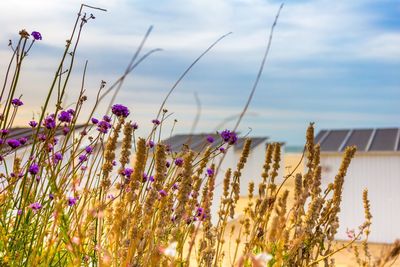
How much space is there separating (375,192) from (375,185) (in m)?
0.16

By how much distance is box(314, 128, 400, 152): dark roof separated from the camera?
1204 centimetres

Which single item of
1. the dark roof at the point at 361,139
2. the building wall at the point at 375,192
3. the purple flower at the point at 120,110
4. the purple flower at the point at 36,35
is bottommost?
the building wall at the point at 375,192

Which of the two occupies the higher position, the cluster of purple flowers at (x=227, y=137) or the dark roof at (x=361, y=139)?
the dark roof at (x=361, y=139)

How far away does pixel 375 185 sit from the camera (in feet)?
38.8

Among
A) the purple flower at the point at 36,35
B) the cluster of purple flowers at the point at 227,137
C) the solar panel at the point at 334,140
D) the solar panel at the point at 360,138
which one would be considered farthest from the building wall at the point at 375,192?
the purple flower at the point at 36,35

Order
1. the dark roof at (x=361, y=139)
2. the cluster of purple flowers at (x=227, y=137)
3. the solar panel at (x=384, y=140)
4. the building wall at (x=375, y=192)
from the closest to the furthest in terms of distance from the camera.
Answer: the cluster of purple flowers at (x=227, y=137) < the building wall at (x=375, y=192) < the solar panel at (x=384, y=140) < the dark roof at (x=361, y=139)

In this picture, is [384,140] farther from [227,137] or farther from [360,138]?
[227,137]

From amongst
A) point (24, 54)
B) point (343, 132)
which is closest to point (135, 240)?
point (24, 54)

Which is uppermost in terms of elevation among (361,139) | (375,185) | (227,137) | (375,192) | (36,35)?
(361,139)

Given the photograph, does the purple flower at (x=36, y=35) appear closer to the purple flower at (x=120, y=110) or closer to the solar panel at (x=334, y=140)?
the purple flower at (x=120, y=110)

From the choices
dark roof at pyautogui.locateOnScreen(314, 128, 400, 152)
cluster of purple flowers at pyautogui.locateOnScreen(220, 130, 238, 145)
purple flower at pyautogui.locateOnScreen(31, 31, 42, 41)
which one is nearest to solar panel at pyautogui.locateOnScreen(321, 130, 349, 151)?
dark roof at pyautogui.locateOnScreen(314, 128, 400, 152)

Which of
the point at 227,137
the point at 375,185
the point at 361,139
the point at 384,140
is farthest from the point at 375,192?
the point at 227,137

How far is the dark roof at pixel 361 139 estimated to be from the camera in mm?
12039

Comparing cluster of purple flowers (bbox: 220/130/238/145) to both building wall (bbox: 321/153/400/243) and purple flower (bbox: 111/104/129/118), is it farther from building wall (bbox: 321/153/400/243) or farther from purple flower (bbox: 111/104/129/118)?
building wall (bbox: 321/153/400/243)
